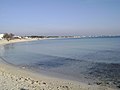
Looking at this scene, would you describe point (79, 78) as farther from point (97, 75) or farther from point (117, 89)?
point (117, 89)

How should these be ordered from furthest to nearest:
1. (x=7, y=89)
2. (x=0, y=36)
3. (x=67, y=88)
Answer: (x=0, y=36) → (x=67, y=88) → (x=7, y=89)

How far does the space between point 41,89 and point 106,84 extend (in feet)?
16.0

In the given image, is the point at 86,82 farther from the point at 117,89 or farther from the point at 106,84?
the point at 117,89

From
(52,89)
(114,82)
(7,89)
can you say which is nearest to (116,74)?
(114,82)

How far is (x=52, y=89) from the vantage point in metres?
11.5

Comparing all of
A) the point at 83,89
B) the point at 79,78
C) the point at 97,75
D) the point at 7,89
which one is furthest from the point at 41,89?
the point at 97,75

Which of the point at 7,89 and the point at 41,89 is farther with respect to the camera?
the point at 41,89

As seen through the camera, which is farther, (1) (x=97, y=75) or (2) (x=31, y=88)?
(1) (x=97, y=75)

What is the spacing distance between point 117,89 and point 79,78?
400cm

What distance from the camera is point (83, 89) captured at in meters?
12.5

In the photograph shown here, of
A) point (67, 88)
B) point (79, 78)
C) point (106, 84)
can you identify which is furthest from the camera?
point (79, 78)

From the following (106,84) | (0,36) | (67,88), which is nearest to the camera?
(67,88)

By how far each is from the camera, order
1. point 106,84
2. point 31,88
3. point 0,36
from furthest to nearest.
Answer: point 0,36 → point 106,84 → point 31,88

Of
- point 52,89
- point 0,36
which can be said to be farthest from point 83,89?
point 0,36
